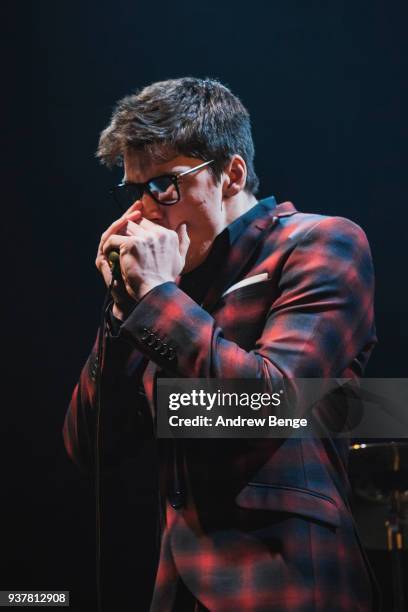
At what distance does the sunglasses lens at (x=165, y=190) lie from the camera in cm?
142

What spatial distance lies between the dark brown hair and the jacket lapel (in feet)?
0.45

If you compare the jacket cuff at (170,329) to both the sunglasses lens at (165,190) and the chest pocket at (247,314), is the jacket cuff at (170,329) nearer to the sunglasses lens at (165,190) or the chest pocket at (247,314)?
the chest pocket at (247,314)

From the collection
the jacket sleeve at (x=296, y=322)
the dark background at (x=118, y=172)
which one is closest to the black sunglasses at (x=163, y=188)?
the jacket sleeve at (x=296, y=322)

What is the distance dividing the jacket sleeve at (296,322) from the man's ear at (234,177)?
0.78 feet

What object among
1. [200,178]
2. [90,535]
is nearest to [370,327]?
[200,178]

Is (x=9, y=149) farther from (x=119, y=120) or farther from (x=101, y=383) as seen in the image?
A: (x=101, y=383)

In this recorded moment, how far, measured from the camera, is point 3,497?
84.3 inches

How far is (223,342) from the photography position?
3.92 feet

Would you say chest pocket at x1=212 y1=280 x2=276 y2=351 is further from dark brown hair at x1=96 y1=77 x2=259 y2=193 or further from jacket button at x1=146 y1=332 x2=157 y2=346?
dark brown hair at x1=96 y1=77 x2=259 y2=193

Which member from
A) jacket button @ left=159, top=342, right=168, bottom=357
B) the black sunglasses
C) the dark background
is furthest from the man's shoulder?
the dark background

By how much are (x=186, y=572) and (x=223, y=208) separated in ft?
2.21

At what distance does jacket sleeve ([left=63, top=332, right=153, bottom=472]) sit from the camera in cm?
144

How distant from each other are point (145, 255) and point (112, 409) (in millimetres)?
340

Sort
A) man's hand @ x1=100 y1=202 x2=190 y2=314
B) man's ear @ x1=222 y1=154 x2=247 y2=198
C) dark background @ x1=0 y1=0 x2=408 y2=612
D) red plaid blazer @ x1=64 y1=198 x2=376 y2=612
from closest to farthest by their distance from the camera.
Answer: red plaid blazer @ x1=64 y1=198 x2=376 y2=612 → man's hand @ x1=100 y1=202 x2=190 y2=314 → man's ear @ x1=222 y1=154 x2=247 y2=198 → dark background @ x1=0 y1=0 x2=408 y2=612
